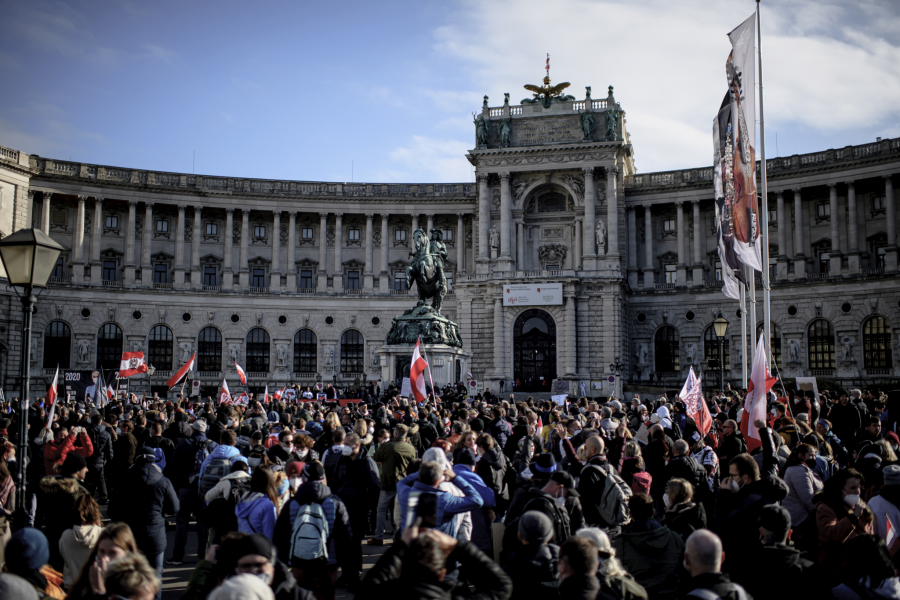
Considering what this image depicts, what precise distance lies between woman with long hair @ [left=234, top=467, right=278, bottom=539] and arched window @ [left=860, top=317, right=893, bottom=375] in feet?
178

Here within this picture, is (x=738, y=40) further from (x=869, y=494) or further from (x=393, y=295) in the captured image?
(x=393, y=295)

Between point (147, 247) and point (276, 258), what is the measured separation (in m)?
9.95

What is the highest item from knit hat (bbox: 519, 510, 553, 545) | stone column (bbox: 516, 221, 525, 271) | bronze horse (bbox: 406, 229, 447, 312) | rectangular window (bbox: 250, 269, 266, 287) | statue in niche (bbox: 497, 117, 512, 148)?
statue in niche (bbox: 497, 117, 512, 148)

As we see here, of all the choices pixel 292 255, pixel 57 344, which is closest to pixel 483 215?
pixel 292 255

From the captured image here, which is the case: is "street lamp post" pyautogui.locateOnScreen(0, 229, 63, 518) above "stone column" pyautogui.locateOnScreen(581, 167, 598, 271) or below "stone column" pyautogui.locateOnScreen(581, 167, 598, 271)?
below

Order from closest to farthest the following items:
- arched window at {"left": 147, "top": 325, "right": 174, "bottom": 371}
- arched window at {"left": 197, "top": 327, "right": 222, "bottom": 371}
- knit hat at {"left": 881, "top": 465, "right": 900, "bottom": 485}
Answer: knit hat at {"left": 881, "top": 465, "right": 900, "bottom": 485} < arched window at {"left": 147, "top": 325, "right": 174, "bottom": 371} < arched window at {"left": 197, "top": 327, "right": 222, "bottom": 371}

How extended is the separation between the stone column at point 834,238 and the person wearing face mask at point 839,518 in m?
53.0

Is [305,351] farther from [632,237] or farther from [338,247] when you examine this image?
[632,237]

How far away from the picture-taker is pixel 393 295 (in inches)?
2566

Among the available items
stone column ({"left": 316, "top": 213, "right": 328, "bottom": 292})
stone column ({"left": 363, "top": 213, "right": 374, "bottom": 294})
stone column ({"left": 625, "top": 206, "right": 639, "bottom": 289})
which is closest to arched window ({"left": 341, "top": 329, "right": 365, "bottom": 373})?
stone column ({"left": 363, "top": 213, "right": 374, "bottom": 294})

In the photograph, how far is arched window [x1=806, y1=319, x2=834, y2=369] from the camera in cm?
5578

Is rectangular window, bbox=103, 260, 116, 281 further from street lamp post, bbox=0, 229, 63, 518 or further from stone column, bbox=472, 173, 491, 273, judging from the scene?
street lamp post, bbox=0, 229, 63, 518

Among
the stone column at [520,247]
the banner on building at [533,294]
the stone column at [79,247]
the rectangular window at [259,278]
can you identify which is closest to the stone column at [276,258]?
the rectangular window at [259,278]

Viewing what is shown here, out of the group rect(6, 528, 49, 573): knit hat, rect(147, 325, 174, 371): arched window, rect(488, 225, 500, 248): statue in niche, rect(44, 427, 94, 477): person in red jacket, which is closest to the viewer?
rect(6, 528, 49, 573): knit hat
